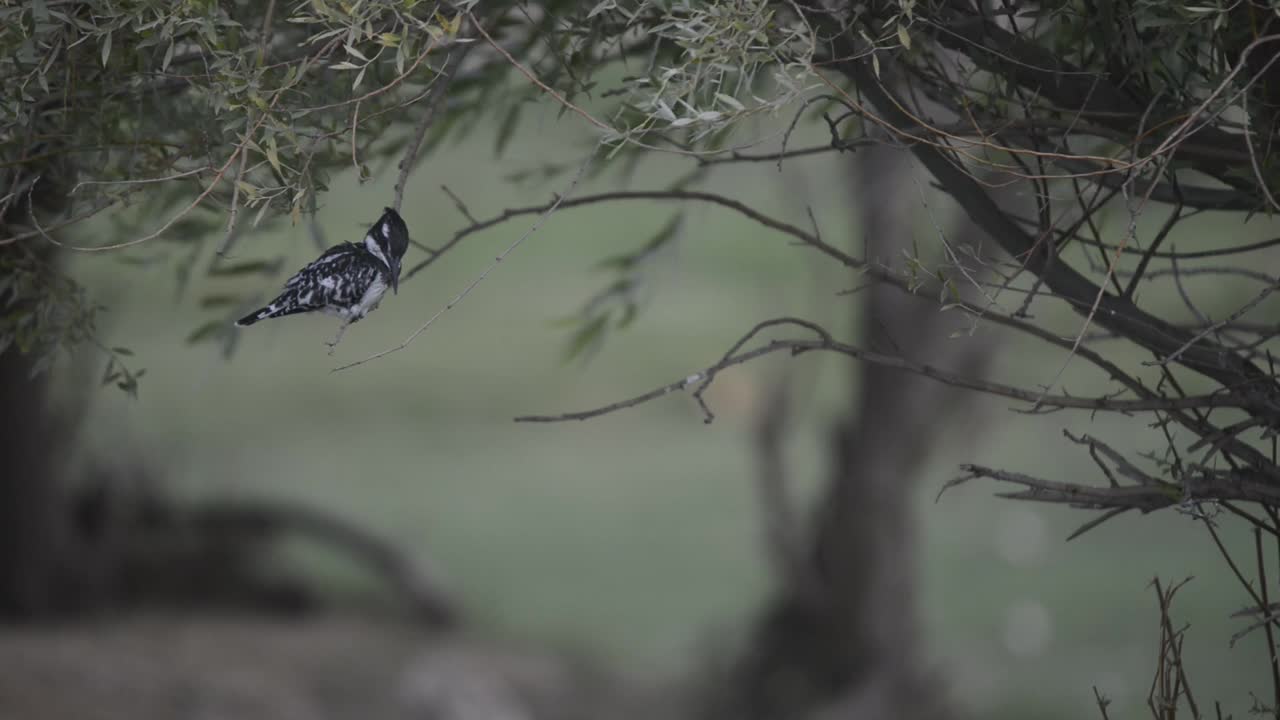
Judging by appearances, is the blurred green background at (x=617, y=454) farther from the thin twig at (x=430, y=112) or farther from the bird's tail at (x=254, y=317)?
the bird's tail at (x=254, y=317)

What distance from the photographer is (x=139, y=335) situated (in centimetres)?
411

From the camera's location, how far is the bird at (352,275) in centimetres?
63

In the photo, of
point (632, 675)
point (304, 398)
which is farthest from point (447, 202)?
point (632, 675)

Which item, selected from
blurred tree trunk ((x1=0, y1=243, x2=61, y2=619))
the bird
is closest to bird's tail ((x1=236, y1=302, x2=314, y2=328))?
the bird

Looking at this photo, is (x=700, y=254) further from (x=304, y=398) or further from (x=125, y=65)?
(x=125, y=65)

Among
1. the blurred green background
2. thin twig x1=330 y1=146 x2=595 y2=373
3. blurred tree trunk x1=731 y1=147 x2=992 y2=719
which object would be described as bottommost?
thin twig x1=330 y1=146 x2=595 y2=373

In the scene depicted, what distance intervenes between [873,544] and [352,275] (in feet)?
6.64

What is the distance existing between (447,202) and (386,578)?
175 centimetres

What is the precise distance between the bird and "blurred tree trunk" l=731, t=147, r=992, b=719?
182 cm

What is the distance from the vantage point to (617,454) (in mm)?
3805

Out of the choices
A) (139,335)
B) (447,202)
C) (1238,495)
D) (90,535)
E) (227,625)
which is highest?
(447,202)

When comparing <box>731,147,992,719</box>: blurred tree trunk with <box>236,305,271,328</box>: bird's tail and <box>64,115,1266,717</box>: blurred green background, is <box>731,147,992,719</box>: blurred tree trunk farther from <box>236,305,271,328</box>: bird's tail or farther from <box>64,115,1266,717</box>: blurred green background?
<box>236,305,271,328</box>: bird's tail

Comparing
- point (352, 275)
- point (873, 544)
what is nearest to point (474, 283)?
point (352, 275)

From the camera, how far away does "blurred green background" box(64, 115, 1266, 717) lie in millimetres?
2934
